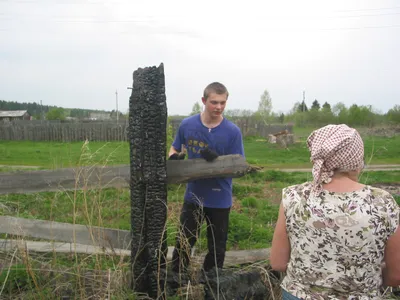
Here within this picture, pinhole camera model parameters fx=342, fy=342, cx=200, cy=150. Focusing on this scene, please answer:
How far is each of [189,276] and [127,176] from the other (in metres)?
1.00

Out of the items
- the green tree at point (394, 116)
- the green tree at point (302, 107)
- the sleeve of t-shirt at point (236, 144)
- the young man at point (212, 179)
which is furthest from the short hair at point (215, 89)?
the green tree at point (302, 107)

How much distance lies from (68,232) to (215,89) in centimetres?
176

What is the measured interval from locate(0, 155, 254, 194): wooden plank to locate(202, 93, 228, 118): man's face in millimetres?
633

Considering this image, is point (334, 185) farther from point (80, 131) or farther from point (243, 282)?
point (80, 131)

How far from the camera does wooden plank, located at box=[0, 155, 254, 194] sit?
8.55ft

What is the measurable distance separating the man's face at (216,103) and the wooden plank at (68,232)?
129cm

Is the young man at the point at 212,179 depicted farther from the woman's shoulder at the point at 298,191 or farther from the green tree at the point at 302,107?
the green tree at the point at 302,107

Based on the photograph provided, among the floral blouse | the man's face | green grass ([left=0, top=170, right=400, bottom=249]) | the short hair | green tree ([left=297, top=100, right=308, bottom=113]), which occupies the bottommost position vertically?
green grass ([left=0, top=170, right=400, bottom=249])

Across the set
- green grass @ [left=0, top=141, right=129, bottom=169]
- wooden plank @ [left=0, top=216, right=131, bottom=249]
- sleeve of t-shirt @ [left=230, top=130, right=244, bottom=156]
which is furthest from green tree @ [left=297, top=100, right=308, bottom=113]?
wooden plank @ [left=0, top=216, right=131, bottom=249]

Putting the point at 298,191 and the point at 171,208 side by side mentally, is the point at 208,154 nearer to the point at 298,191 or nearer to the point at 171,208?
the point at 298,191

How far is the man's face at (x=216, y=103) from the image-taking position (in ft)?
10.1

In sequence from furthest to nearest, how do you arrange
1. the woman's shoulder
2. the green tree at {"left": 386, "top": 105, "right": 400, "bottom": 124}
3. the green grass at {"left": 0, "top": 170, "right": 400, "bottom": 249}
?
1. the green tree at {"left": 386, "top": 105, "right": 400, "bottom": 124}
2. the green grass at {"left": 0, "top": 170, "right": 400, "bottom": 249}
3. the woman's shoulder

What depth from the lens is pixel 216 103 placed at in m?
3.09

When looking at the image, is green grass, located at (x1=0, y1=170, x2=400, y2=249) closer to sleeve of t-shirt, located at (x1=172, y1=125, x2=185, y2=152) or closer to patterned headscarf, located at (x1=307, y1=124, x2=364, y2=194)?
sleeve of t-shirt, located at (x1=172, y1=125, x2=185, y2=152)
